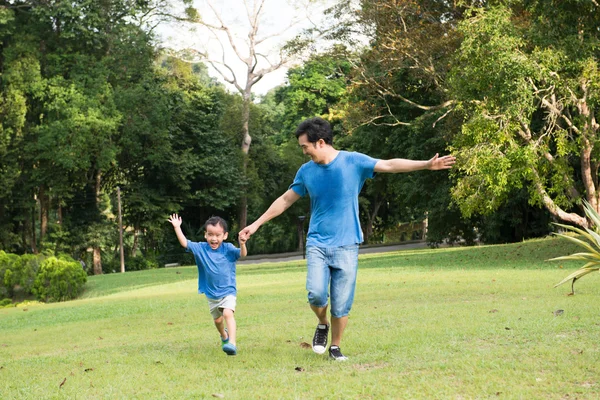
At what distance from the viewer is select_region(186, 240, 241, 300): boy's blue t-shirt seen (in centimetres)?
817

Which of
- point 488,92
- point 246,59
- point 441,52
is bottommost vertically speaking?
point 488,92

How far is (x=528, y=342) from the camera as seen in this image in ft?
24.9

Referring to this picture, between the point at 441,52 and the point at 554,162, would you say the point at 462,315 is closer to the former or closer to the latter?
the point at 554,162

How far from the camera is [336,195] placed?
7.29 metres

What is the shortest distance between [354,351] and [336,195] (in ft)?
5.43

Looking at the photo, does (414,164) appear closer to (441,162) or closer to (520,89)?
(441,162)

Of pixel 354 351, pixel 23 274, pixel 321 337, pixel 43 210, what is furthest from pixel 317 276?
pixel 43 210

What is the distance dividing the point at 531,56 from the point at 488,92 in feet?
5.34

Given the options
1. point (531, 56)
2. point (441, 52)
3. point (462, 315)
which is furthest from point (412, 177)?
point (462, 315)

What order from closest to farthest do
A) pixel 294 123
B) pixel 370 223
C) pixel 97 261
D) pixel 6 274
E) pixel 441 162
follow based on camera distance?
pixel 441 162 < pixel 6 274 < pixel 97 261 < pixel 294 123 < pixel 370 223

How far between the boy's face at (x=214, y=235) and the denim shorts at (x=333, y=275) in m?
1.21

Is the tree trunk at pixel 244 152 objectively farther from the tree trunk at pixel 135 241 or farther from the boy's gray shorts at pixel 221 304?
the boy's gray shorts at pixel 221 304

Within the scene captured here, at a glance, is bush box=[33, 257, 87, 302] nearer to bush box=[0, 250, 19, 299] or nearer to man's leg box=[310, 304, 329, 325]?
bush box=[0, 250, 19, 299]

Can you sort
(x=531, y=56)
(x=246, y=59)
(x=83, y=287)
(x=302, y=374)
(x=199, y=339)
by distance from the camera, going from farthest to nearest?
(x=246, y=59) < (x=83, y=287) < (x=531, y=56) < (x=199, y=339) < (x=302, y=374)
